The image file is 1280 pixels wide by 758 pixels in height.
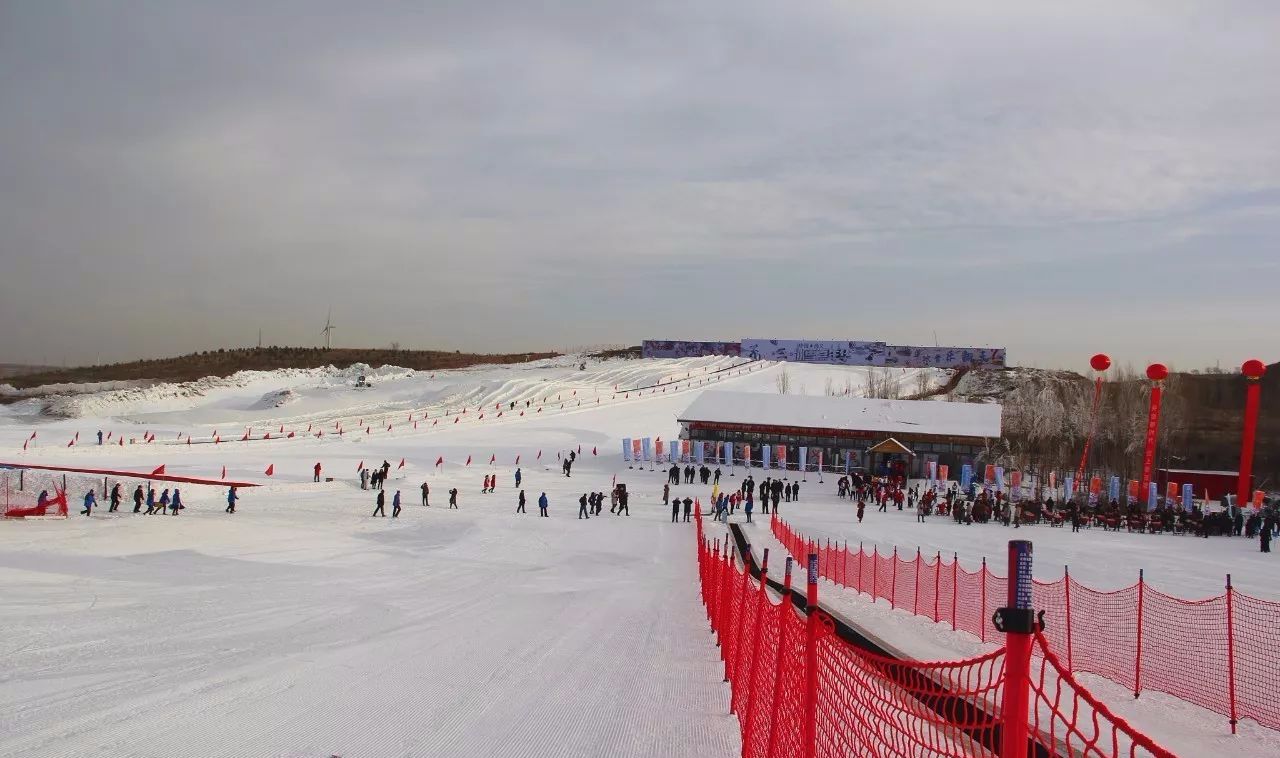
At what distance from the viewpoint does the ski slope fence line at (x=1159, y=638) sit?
9.11 meters

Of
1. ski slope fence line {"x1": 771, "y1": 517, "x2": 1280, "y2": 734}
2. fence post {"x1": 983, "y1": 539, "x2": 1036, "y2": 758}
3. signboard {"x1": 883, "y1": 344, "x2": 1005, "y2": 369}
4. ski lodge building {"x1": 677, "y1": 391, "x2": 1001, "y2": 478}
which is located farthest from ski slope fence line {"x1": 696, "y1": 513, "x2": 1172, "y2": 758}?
signboard {"x1": 883, "y1": 344, "x2": 1005, "y2": 369}

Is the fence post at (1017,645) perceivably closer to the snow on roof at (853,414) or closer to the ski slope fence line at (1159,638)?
the ski slope fence line at (1159,638)

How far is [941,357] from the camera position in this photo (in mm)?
103750

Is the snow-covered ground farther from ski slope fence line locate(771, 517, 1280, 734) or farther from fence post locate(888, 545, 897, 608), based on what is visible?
fence post locate(888, 545, 897, 608)

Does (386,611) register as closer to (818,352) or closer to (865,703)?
(865,703)

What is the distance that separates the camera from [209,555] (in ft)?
64.8

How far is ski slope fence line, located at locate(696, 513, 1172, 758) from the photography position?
2.85 m

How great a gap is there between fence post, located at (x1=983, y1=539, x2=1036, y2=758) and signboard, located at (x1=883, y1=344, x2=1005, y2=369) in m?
104

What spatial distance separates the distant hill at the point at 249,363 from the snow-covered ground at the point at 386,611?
213ft

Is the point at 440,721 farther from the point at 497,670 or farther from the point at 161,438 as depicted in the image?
the point at 161,438

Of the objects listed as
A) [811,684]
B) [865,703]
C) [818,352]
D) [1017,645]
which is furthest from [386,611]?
[818,352]

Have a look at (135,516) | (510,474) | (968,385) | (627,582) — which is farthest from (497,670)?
(968,385)

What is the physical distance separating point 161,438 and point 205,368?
223ft

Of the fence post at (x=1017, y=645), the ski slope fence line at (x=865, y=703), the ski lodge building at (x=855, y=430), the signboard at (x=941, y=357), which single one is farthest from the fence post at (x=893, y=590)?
the signboard at (x=941, y=357)
